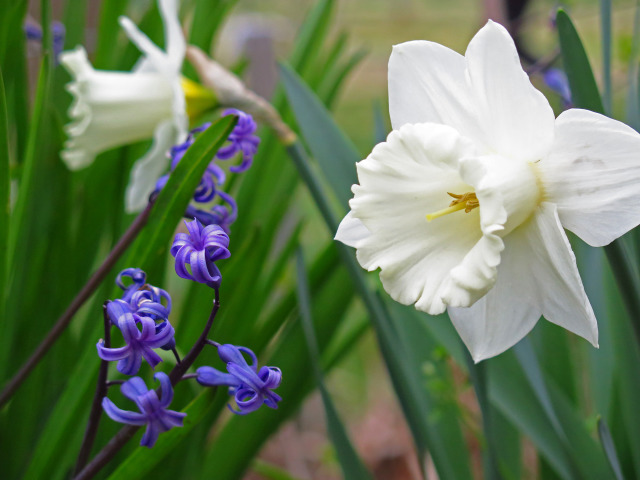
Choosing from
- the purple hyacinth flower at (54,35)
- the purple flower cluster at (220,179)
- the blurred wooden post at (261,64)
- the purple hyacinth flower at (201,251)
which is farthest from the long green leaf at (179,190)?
the blurred wooden post at (261,64)

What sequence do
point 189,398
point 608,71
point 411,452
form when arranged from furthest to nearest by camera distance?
point 411,452, point 189,398, point 608,71

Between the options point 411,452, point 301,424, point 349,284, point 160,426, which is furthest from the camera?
point 301,424

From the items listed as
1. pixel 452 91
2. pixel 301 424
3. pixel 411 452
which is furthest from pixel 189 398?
pixel 301 424

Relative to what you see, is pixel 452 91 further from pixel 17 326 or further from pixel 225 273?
pixel 17 326

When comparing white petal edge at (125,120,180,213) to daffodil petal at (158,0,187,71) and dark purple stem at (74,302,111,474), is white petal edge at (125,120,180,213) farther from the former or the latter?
dark purple stem at (74,302,111,474)

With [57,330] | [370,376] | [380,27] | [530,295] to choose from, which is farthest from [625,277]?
[380,27]

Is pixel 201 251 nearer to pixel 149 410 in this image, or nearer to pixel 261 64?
pixel 149 410

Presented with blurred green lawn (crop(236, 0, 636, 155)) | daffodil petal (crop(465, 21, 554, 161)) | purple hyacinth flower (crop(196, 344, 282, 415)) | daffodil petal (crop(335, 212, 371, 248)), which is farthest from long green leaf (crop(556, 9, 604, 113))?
blurred green lawn (crop(236, 0, 636, 155))

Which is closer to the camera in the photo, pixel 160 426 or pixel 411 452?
pixel 160 426
